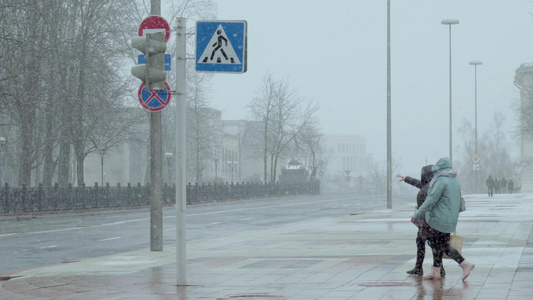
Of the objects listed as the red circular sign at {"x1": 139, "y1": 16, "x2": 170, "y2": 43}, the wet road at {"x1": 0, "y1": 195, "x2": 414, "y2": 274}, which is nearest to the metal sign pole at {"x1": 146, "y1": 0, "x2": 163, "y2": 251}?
the wet road at {"x1": 0, "y1": 195, "x2": 414, "y2": 274}

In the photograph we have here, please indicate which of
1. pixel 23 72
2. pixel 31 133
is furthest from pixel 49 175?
pixel 23 72

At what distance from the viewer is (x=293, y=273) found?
13.4m

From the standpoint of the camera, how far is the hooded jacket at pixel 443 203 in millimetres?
11844

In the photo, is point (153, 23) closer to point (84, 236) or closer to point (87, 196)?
point (84, 236)

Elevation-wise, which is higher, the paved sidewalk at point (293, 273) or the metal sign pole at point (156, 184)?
the metal sign pole at point (156, 184)

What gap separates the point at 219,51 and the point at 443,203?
3.33 m

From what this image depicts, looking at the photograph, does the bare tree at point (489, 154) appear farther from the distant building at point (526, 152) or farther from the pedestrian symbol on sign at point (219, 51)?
the pedestrian symbol on sign at point (219, 51)

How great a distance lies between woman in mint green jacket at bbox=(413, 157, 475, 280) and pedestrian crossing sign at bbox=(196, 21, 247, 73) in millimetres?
2805

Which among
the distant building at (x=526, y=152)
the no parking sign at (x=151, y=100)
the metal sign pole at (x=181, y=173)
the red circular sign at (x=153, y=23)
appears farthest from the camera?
the distant building at (x=526, y=152)

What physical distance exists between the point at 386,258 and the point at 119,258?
4697 millimetres

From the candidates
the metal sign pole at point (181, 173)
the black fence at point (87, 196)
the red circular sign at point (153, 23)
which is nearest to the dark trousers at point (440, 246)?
the metal sign pole at point (181, 173)

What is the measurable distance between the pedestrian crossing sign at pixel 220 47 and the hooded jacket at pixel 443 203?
2.81 metres

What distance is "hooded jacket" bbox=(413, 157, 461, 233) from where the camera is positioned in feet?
38.9

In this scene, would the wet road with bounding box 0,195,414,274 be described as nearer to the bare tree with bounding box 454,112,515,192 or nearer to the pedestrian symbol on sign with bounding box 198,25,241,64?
the pedestrian symbol on sign with bounding box 198,25,241,64
